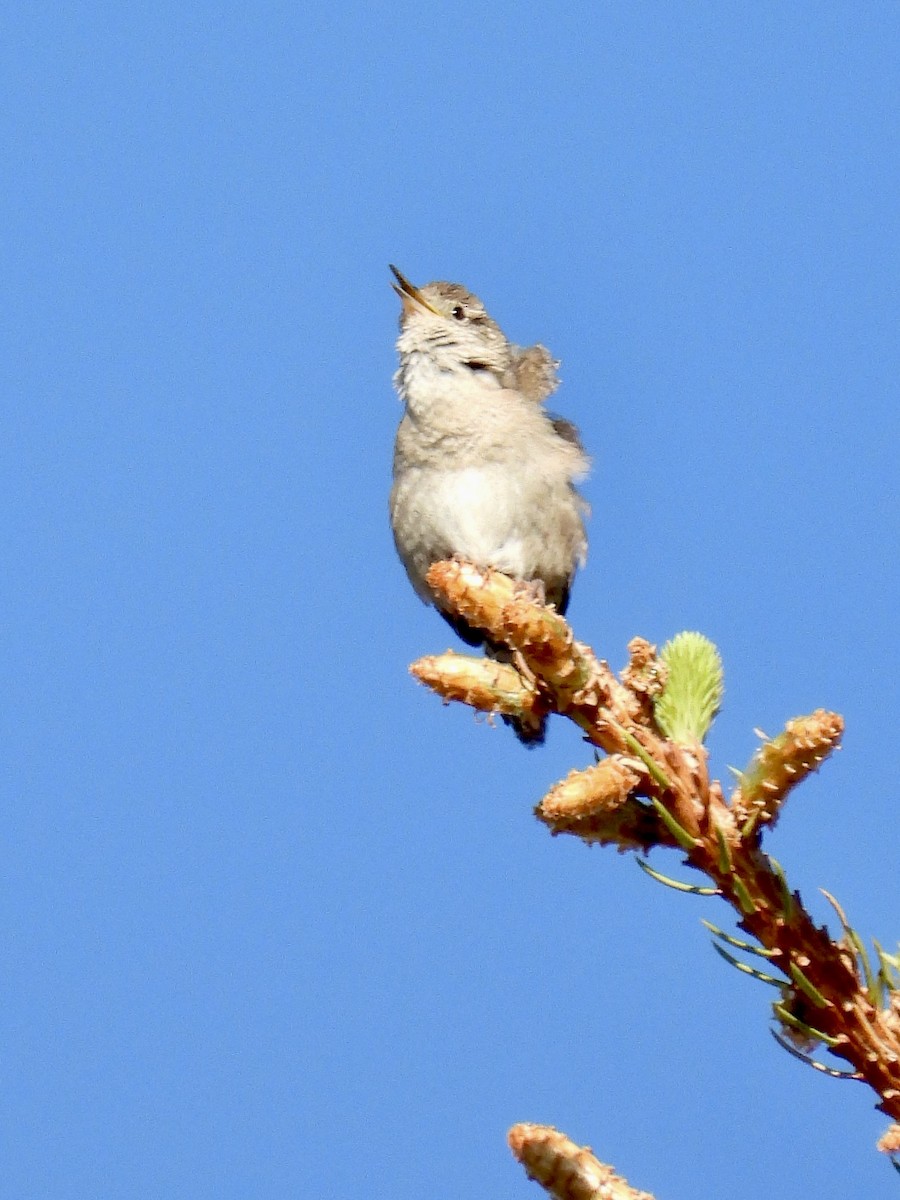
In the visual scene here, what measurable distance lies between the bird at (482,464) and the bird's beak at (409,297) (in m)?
0.15

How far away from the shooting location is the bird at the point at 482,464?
636cm

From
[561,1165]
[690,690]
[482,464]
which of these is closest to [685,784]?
[690,690]

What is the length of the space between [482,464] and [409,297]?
1.24m

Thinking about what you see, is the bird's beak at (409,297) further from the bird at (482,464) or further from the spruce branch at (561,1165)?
the spruce branch at (561,1165)

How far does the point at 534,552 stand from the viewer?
21.2 feet

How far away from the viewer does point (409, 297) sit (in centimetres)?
719

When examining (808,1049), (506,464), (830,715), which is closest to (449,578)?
(830,715)


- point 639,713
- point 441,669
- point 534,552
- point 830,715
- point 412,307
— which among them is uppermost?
point 412,307

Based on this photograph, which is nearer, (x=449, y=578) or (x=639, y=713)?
(x=639, y=713)

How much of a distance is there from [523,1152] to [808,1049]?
569mm

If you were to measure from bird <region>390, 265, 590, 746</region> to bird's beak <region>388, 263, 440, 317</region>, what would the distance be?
15cm

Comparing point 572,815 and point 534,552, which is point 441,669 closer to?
point 572,815

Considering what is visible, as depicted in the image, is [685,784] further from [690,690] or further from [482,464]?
[482,464]

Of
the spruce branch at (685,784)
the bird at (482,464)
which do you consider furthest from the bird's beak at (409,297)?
the spruce branch at (685,784)
